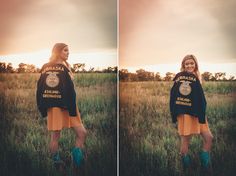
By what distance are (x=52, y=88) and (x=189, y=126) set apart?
1304 millimetres

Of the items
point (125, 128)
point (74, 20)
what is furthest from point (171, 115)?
point (74, 20)

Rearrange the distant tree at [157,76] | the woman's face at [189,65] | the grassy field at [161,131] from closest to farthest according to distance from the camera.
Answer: the grassy field at [161,131] < the woman's face at [189,65] < the distant tree at [157,76]

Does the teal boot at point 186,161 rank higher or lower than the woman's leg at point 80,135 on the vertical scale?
lower

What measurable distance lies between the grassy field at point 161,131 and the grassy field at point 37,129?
0.61ft

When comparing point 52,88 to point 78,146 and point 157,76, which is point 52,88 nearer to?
point 78,146

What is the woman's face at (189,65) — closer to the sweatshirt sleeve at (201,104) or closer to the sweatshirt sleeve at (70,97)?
the sweatshirt sleeve at (201,104)

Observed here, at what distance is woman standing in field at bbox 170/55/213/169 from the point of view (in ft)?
10.5

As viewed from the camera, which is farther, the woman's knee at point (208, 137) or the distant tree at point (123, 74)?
the distant tree at point (123, 74)

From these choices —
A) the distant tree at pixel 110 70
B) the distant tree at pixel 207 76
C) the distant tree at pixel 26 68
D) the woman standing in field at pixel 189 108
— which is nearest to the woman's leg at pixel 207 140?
the woman standing in field at pixel 189 108

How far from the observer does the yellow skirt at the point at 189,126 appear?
3.23 meters

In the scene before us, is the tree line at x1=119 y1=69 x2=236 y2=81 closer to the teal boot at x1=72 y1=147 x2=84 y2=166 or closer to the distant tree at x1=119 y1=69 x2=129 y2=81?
the distant tree at x1=119 y1=69 x2=129 y2=81

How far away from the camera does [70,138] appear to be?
11.3 ft

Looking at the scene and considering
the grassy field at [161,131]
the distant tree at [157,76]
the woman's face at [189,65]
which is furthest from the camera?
the distant tree at [157,76]

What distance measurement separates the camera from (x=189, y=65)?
10.8 feet
